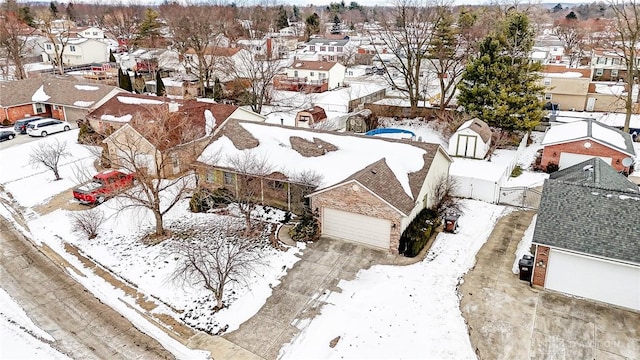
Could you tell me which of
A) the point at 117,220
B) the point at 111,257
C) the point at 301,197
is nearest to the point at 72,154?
the point at 117,220

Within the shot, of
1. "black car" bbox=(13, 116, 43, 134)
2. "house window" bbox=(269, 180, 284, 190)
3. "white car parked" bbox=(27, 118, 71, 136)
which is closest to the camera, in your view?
"house window" bbox=(269, 180, 284, 190)

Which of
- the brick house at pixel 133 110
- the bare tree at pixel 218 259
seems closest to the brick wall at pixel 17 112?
the brick house at pixel 133 110

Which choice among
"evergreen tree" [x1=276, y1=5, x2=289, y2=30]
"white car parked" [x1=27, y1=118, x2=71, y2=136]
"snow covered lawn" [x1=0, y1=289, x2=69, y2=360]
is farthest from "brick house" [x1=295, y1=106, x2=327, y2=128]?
"evergreen tree" [x1=276, y1=5, x2=289, y2=30]

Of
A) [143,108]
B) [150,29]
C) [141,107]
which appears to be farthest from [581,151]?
[150,29]

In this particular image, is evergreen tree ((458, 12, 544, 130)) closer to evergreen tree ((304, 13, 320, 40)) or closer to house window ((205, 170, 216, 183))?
house window ((205, 170, 216, 183))

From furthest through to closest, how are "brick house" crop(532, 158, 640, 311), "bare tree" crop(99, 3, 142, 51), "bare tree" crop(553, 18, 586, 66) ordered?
1. "bare tree" crop(99, 3, 142, 51)
2. "bare tree" crop(553, 18, 586, 66)
3. "brick house" crop(532, 158, 640, 311)

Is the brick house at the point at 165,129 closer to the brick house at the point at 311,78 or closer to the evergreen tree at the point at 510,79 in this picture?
the evergreen tree at the point at 510,79
